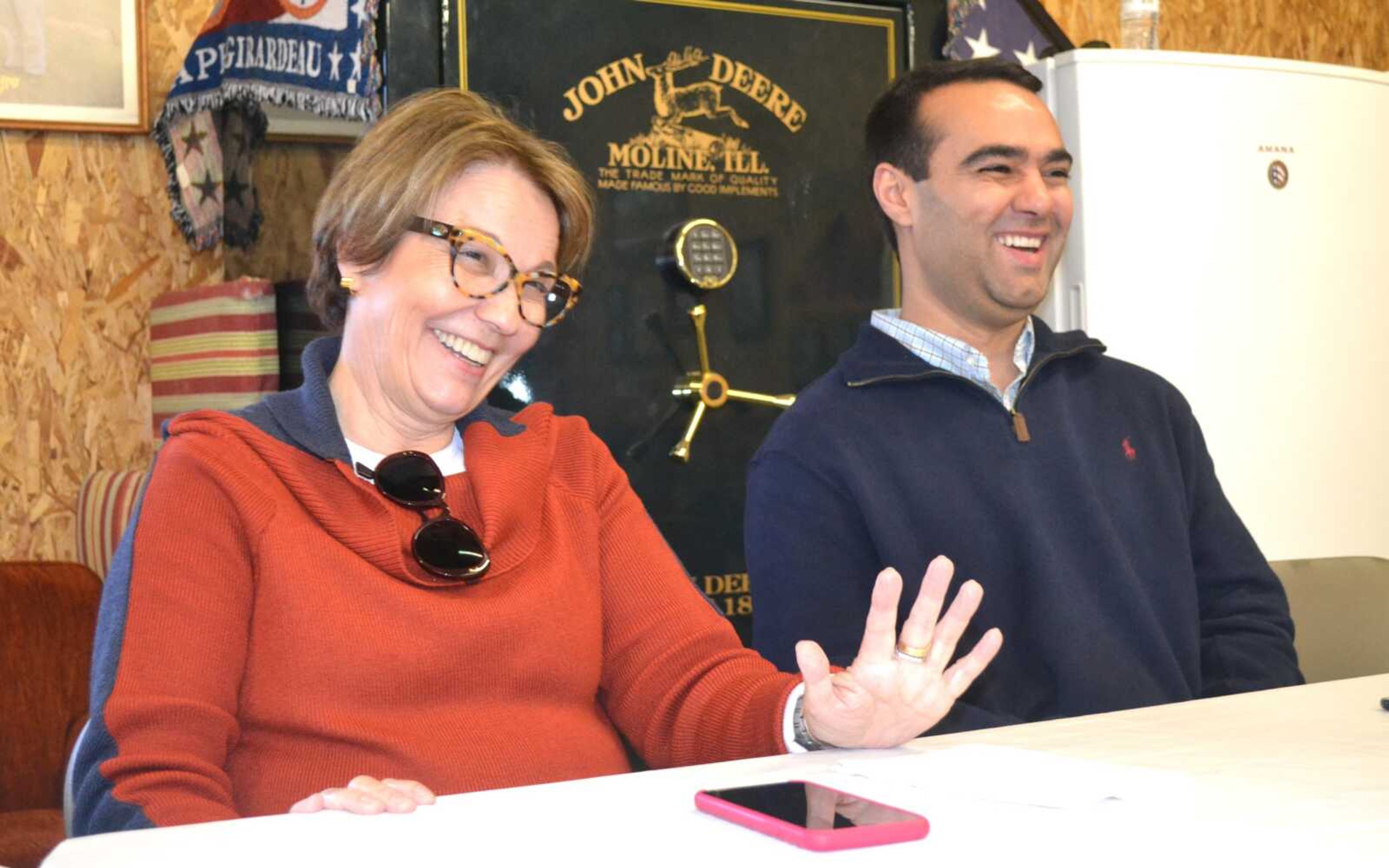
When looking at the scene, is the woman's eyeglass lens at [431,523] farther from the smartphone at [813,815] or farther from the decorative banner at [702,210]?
the decorative banner at [702,210]

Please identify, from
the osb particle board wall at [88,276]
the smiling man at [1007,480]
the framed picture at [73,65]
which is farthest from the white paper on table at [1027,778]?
the framed picture at [73,65]

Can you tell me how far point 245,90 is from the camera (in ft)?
9.39

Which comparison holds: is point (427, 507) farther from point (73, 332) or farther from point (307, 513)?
point (73, 332)

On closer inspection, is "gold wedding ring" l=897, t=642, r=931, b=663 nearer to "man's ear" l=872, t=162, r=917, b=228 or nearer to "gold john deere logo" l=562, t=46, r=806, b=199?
"man's ear" l=872, t=162, r=917, b=228

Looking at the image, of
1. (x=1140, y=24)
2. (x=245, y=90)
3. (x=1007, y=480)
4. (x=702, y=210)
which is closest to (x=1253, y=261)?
(x=1140, y=24)

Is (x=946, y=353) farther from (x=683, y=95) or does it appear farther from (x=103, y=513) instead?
(x=103, y=513)

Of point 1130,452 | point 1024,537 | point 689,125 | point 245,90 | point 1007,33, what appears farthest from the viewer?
point 1007,33

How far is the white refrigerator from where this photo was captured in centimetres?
317

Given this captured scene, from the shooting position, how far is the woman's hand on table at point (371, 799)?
1025 millimetres

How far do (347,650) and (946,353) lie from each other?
101 centimetres

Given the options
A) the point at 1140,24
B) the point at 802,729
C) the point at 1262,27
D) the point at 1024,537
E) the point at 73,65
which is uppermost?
the point at 1262,27

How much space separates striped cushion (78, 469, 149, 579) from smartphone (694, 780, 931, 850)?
2.14 metres

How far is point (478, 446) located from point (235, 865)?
30.2 inches

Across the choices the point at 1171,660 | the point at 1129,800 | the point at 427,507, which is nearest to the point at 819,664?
the point at 1129,800
